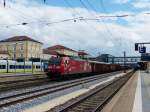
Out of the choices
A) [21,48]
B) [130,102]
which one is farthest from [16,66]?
[130,102]

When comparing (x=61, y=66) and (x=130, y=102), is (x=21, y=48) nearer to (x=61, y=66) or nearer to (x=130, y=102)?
(x=61, y=66)

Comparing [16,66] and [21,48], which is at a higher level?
[21,48]

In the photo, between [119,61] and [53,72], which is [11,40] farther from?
[53,72]

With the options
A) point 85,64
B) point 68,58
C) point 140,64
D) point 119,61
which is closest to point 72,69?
point 68,58

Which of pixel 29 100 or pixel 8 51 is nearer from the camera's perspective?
pixel 29 100

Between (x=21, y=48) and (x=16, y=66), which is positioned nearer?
(x=16, y=66)

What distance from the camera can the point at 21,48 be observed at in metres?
131

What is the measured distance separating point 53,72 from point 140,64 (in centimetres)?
9970

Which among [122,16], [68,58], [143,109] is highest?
[122,16]

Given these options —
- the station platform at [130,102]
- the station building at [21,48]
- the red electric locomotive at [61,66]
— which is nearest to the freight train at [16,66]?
the red electric locomotive at [61,66]

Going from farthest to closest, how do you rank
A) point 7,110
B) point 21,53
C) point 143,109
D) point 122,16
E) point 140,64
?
1. point 140,64
2. point 21,53
3. point 122,16
4. point 143,109
5. point 7,110

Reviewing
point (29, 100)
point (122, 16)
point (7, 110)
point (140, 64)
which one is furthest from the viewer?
point (140, 64)

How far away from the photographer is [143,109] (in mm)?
16453

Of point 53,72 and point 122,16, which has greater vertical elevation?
point 122,16
